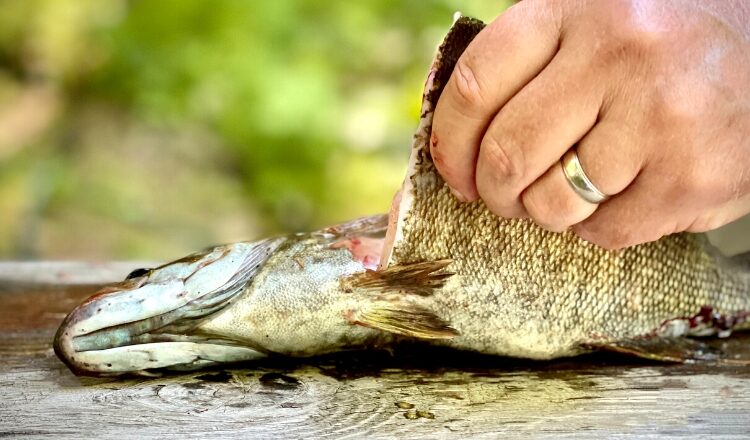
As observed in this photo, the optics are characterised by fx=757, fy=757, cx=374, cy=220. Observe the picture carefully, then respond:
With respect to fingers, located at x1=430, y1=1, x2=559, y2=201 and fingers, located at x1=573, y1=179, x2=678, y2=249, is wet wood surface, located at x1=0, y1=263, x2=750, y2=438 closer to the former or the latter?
fingers, located at x1=573, y1=179, x2=678, y2=249

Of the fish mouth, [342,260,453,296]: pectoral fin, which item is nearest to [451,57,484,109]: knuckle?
[342,260,453,296]: pectoral fin

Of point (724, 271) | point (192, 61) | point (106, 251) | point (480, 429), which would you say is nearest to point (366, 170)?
point (192, 61)

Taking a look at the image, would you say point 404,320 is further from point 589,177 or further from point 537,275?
point 589,177

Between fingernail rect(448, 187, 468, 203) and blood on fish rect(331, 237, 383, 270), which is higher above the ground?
fingernail rect(448, 187, 468, 203)

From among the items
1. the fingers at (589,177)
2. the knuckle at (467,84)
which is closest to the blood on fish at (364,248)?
the fingers at (589,177)

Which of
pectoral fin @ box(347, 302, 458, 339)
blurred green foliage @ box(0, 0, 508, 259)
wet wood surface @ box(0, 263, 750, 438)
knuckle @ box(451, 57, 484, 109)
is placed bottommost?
wet wood surface @ box(0, 263, 750, 438)

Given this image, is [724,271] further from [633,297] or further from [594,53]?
[594,53]
